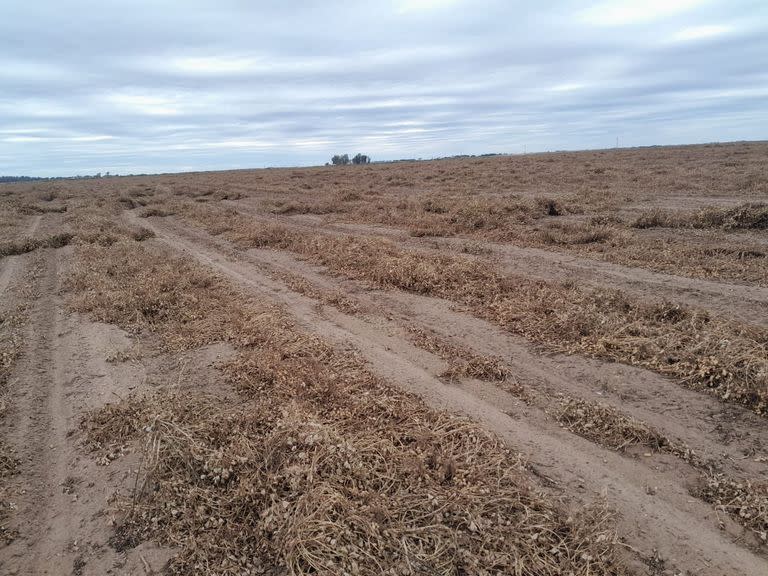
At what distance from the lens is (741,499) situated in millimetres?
3125

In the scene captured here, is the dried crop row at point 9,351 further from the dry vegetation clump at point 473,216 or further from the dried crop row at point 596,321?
the dry vegetation clump at point 473,216

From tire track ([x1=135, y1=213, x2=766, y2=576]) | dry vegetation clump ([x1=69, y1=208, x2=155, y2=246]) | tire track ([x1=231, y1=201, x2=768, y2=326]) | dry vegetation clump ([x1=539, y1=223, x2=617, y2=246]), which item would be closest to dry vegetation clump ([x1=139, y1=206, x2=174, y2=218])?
dry vegetation clump ([x1=69, y1=208, x2=155, y2=246])

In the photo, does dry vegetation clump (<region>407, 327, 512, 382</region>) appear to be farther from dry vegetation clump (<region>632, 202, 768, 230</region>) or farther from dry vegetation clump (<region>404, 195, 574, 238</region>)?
dry vegetation clump (<region>632, 202, 768, 230</region>)

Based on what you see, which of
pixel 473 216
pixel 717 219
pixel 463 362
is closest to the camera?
pixel 463 362

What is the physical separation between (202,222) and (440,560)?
1650cm

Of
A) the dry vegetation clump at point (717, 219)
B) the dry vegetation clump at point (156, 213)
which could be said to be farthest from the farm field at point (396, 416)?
the dry vegetation clump at point (156, 213)

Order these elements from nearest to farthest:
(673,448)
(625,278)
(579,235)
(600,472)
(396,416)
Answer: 1. (600,472)
2. (673,448)
3. (396,416)
4. (625,278)
5. (579,235)

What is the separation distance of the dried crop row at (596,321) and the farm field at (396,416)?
33 millimetres

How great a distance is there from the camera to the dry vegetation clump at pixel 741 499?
2959mm

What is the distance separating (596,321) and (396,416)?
3.15m

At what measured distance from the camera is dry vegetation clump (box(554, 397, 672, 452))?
3.76 m

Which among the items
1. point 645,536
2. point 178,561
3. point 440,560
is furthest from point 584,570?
point 178,561

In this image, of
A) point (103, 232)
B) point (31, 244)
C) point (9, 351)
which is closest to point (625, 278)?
point (9, 351)

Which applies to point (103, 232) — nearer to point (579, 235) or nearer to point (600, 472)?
point (579, 235)
